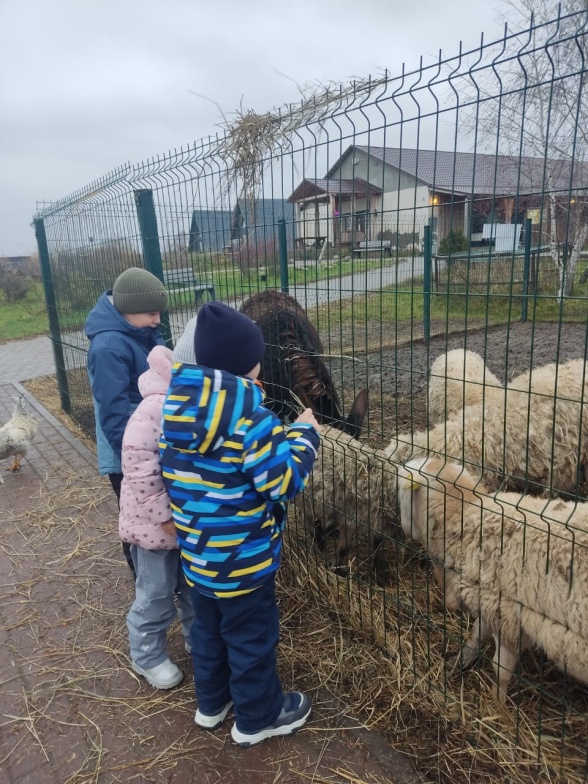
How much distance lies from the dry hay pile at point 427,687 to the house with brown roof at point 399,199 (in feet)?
6.16

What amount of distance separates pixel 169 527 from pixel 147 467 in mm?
350

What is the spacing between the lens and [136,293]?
11.2 ft

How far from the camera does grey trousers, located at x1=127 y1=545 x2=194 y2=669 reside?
2996mm

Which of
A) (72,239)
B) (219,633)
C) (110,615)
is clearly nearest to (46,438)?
(72,239)

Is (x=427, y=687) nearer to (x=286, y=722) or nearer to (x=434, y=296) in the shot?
(x=286, y=722)

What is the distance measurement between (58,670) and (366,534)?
224 centimetres

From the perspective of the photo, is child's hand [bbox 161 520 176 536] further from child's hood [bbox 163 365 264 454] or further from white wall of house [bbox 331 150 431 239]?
white wall of house [bbox 331 150 431 239]

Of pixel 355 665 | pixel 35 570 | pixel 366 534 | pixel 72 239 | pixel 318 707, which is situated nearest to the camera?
pixel 318 707

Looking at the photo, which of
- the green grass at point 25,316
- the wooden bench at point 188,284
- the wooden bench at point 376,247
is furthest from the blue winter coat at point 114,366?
the green grass at point 25,316

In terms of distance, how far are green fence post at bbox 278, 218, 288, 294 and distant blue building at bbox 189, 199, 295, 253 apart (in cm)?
3

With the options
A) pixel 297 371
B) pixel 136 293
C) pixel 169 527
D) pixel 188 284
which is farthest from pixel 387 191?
pixel 188 284

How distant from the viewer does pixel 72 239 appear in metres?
7.25

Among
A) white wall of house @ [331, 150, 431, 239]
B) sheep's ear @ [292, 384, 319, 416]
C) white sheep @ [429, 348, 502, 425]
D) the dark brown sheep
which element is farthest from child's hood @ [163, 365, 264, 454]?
white sheep @ [429, 348, 502, 425]

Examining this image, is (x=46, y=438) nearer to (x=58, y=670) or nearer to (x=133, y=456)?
(x=58, y=670)
